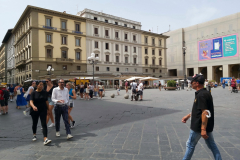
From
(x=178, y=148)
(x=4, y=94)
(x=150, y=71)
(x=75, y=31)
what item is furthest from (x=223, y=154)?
(x=150, y=71)

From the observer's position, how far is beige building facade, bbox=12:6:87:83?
3434 centimetres

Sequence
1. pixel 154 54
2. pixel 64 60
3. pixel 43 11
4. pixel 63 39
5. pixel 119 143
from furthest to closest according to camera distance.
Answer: pixel 154 54
pixel 63 39
pixel 64 60
pixel 43 11
pixel 119 143

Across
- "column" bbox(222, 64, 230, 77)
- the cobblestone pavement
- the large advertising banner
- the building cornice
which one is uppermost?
the building cornice

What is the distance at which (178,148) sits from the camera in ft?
12.4

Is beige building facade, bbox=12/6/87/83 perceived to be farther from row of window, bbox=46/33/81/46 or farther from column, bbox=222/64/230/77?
column, bbox=222/64/230/77

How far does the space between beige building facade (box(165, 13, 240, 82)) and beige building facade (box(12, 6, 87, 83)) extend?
2862 centimetres

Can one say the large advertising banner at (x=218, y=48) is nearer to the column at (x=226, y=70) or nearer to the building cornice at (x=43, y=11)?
the column at (x=226, y=70)

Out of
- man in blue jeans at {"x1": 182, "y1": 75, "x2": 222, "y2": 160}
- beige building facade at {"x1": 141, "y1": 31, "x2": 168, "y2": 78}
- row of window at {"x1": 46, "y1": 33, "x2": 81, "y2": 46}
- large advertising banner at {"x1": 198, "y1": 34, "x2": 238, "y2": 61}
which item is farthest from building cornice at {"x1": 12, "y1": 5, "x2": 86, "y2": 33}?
man in blue jeans at {"x1": 182, "y1": 75, "x2": 222, "y2": 160}

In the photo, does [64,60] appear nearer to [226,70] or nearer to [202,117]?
[226,70]

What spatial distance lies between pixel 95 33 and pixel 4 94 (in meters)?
34.5

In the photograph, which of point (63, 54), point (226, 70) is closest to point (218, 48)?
point (226, 70)

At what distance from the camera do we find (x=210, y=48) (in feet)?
154

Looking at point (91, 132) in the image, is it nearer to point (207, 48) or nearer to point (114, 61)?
point (114, 61)

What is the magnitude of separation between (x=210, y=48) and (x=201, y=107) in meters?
50.0
